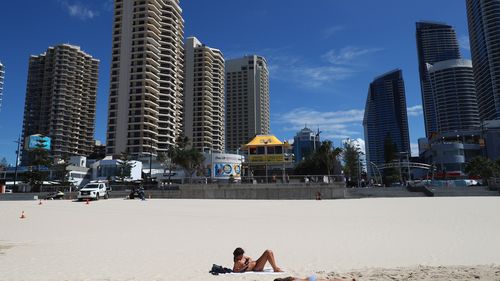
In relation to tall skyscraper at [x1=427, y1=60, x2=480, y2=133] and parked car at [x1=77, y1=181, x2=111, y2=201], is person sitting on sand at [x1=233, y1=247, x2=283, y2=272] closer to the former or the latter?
parked car at [x1=77, y1=181, x2=111, y2=201]

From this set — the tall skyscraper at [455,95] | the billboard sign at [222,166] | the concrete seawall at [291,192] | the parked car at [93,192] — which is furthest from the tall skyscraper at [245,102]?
the parked car at [93,192]

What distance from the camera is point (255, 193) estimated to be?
4019 centimetres

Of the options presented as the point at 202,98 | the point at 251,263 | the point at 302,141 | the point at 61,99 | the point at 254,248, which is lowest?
the point at 254,248

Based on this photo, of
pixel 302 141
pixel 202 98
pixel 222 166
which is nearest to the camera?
pixel 222 166

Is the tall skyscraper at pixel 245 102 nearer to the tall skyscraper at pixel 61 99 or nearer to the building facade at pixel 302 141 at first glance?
the building facade at pixel 302 141

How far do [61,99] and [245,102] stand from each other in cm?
7793

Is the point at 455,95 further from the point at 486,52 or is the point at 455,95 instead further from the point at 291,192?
the point at 291,192

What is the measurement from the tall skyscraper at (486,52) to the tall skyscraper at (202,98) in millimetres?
100106

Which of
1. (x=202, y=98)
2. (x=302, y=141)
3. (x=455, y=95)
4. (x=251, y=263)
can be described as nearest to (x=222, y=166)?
(x=202, y=98)

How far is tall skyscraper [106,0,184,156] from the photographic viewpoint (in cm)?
10344

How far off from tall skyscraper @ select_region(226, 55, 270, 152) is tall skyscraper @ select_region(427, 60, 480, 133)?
Answer: 80.8m

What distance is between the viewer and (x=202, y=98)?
137000 millimetres

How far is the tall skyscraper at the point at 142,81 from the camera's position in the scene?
10344 cm

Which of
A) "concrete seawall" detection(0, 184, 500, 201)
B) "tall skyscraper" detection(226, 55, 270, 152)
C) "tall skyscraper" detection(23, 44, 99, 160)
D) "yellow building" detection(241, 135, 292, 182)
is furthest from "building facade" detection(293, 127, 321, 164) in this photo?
"concrete seawall" detection(0, 184, 500, 201)
